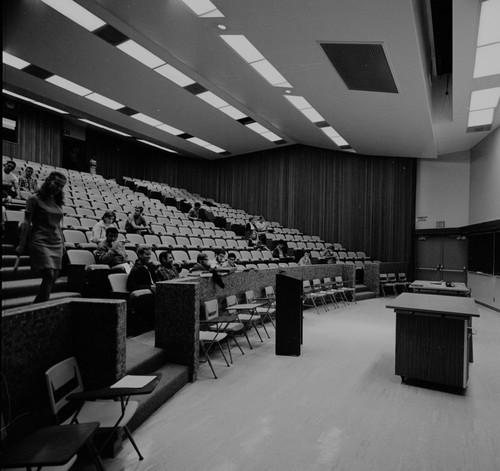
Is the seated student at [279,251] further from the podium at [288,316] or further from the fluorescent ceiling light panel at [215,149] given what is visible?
the fluorescent ceiling light panel at [215,149]

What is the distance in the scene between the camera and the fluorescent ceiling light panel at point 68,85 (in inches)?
353

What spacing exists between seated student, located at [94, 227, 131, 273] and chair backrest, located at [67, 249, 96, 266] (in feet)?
0.25

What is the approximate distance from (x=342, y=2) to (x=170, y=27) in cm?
293

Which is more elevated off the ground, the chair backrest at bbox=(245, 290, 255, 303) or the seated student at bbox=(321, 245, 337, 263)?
the seated student at bbox=(321, 245, 337, 263)

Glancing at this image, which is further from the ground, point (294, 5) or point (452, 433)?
point (294, 5)

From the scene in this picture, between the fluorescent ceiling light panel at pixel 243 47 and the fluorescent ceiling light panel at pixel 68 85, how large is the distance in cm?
429

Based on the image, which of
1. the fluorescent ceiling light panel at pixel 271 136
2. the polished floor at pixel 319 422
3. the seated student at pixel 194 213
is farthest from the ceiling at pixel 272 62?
the polished floor at pixel 319 422

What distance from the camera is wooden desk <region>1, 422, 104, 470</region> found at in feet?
4.90

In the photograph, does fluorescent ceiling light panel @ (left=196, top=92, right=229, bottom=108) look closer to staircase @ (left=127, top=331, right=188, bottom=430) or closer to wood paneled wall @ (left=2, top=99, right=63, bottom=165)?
wood paneled wall @ (left=2, top=99, right=63, bottom=165)

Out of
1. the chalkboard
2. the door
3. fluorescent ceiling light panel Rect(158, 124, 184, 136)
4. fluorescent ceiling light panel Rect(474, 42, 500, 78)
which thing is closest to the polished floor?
fluorescent ceiling light panel Rect(474, 42, 500, 78)

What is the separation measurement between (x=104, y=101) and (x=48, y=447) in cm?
1014

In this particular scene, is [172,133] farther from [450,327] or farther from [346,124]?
[450,327]

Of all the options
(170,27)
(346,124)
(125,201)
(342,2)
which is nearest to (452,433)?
(342,2)

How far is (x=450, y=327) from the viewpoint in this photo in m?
3.62
